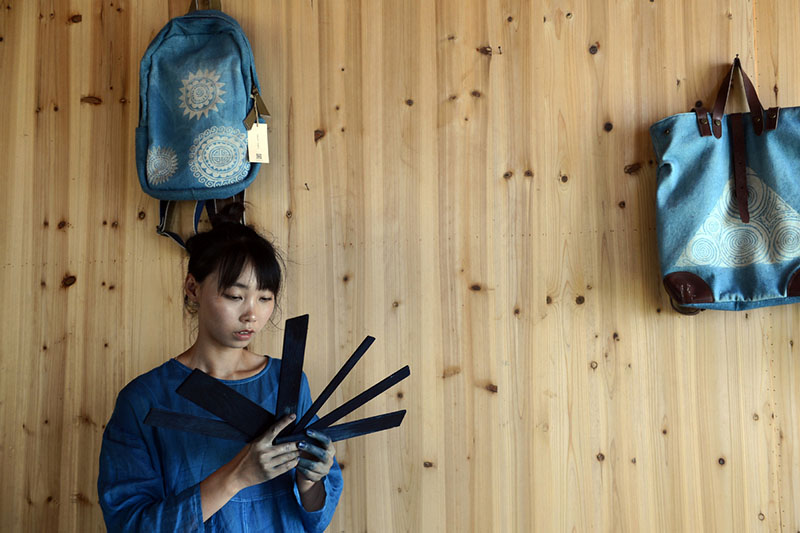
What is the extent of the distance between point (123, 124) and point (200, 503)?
1032 mm

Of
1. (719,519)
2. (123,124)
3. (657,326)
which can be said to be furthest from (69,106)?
(719,519)

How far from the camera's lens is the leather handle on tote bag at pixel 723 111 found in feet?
4.56

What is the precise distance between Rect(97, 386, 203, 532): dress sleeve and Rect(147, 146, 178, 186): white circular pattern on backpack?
0.53 meters

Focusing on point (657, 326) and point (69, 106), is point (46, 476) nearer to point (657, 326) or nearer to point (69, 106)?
point (69, 106)

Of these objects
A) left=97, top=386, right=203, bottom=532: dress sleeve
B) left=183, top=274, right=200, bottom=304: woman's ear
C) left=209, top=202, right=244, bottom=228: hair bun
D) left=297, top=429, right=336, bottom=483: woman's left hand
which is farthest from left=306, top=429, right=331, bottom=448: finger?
left=209, top=202, right=244, bottom=228: hair bun

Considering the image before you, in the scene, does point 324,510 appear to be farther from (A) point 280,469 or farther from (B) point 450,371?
(B) point 450,371

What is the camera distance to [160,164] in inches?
60.1

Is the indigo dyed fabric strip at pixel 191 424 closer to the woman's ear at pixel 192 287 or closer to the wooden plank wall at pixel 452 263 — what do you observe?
the woman's ear at pixel 192 287

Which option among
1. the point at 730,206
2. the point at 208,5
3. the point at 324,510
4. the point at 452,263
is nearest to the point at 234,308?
the point at 324,510

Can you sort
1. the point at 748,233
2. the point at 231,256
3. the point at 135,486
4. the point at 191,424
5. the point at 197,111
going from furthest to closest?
the point at 197,111
the point at 748,233
the point at 231,256
the point at 135,486
the point at 191,424

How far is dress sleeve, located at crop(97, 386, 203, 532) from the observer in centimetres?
108

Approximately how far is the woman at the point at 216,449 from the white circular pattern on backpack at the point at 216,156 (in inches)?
8.9

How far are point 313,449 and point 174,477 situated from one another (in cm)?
29

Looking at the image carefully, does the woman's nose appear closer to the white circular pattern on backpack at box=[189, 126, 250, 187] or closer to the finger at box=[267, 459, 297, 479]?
the finger at box=[267, 459, 297, 479]
